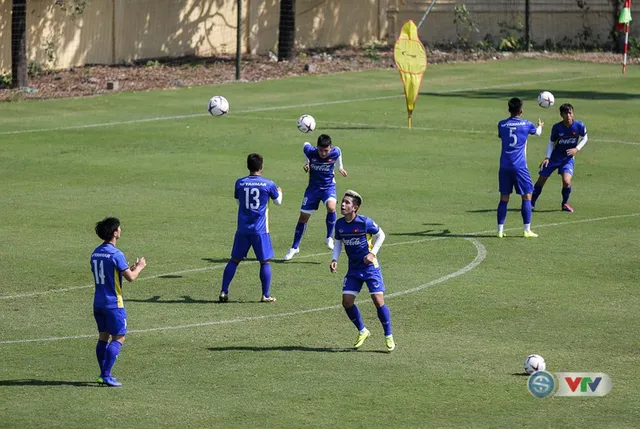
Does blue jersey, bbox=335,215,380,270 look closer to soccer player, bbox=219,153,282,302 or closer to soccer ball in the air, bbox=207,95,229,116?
soccer player, bbox=219,153,282,302

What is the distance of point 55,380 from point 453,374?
4.66 meters

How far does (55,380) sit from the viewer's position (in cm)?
1417

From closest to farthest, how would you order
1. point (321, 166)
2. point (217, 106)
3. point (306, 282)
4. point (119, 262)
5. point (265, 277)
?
point (119, 262), point (265, 277), point (306, 282), point (321, 166), point (217, 106)

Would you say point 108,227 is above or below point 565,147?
below

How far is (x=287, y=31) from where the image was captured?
51875 mm

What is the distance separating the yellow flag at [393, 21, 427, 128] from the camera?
3328 centimetres

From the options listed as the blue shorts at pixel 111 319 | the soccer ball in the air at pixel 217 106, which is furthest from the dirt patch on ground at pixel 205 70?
the blue shorts at pixel 111 319

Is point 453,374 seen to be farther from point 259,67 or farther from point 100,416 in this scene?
point 259,67

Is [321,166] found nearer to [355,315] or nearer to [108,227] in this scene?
[355,315]

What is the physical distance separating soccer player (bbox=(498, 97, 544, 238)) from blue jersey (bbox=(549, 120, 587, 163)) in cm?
307

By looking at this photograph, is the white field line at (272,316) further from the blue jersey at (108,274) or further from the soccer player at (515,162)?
the blue jersey at (108,274)

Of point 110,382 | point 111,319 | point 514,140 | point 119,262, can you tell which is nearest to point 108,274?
point 119,262

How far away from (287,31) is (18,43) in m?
13.3

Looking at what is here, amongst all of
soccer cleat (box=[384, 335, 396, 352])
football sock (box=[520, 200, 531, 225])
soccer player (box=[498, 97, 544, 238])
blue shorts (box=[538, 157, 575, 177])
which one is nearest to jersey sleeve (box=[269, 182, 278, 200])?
soccer cleat (box=[384, 335, 396, 352])
